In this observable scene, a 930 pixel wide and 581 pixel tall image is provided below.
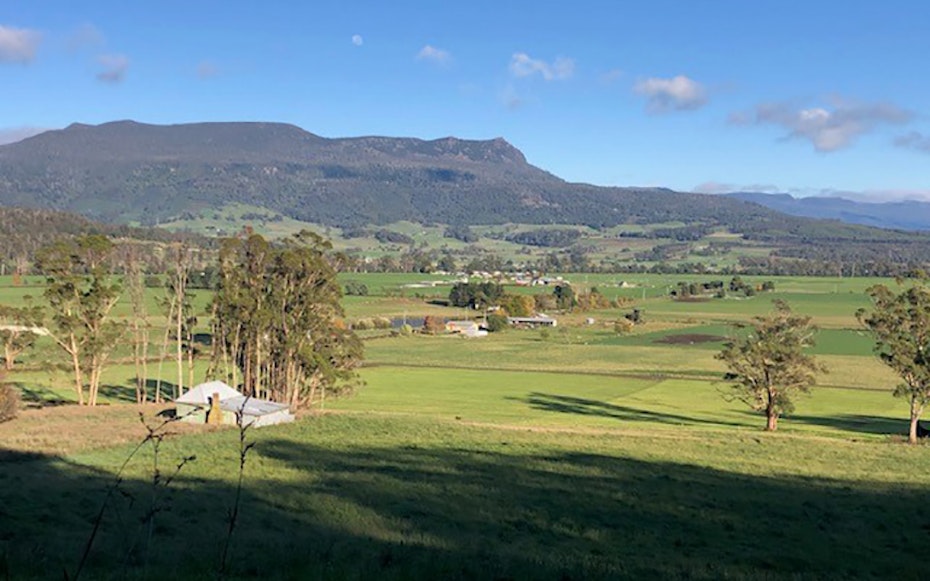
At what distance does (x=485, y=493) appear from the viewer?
80.8 feet

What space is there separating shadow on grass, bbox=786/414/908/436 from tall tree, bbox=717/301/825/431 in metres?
3.95

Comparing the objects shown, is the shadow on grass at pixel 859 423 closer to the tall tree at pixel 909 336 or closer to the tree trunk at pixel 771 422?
the tall tree at pixel 909 336

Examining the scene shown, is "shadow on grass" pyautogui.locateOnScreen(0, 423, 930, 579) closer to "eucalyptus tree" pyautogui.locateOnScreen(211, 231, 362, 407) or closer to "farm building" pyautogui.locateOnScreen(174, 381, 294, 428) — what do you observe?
"farm building" pyautogui.locateOnScreen(174, 381, 294, 428)

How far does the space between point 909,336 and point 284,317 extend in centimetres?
3772

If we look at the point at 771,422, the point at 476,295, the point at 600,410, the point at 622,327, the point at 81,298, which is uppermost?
the point at 81,298

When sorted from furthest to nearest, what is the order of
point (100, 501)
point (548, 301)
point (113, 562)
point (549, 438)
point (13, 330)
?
point (548, 301) → point (13, 330) → point (549, 438) → point (100, 501) → point (113, 562)

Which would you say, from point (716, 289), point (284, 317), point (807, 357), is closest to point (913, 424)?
point (807, 357)

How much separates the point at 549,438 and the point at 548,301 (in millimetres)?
117358

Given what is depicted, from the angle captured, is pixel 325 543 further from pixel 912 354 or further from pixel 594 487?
pixel 912 354

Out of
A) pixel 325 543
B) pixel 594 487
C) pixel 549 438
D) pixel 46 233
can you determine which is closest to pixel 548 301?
pixel 46 233

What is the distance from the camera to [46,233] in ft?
547

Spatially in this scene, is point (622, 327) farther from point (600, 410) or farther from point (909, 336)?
point (909, 336)

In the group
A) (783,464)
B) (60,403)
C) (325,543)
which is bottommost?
(60,403)

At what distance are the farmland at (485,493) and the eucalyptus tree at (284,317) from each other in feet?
16.0
